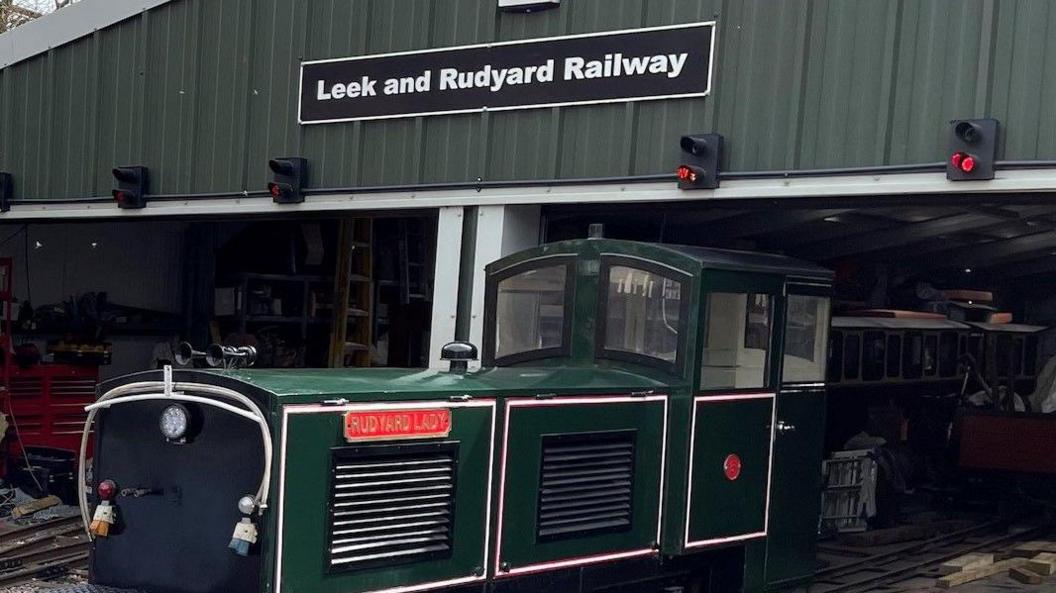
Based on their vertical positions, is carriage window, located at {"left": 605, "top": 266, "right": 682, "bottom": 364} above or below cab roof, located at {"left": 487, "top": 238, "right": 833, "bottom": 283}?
below

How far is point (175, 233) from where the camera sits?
16.1 meters

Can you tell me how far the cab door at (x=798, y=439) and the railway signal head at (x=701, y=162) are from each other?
3.91 feet

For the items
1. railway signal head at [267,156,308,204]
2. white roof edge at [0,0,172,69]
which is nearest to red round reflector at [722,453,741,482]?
railway signal head at [267,156,308,204]

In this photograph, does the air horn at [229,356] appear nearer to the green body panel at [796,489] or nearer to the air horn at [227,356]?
the air horn at [227,356]

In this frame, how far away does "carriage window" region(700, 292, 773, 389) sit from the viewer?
667 centimetres

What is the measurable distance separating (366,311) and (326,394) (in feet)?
36.2

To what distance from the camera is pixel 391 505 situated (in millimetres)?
5297

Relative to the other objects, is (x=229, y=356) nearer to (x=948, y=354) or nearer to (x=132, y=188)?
(x=132, y=188)

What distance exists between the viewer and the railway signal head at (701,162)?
831cm

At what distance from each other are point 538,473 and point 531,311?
1.49 metres

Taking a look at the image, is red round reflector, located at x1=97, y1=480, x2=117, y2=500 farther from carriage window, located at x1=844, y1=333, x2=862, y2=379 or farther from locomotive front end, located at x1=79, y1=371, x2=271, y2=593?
carriage window, located at x1=844, y1=333, x2=862, y2=379

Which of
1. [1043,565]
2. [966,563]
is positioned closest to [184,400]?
[966,563]

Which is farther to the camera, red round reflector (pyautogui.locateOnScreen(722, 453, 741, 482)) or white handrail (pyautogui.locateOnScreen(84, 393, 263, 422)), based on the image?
red round reflector (pyautogui.locateOnScreen(722, 453, 741, 482))

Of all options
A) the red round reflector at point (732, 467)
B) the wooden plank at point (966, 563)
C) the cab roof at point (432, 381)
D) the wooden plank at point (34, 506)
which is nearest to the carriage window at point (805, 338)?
the red round reflector at point (732, 467)
